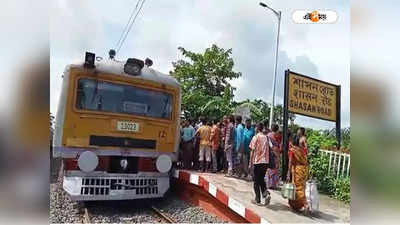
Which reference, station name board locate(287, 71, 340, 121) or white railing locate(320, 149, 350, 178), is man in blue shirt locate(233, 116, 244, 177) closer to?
station name board locate(287, 71, 340, 121)

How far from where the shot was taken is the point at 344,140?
429cm

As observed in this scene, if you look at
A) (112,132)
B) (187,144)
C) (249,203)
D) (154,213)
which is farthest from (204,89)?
(249,203)

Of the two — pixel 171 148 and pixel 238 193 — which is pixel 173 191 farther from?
pixel 238 193

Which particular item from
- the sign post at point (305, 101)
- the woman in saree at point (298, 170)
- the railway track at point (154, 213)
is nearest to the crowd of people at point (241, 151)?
the woman in saree at point (298, 170)

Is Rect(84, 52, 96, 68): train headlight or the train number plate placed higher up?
Rect(84, 52, 96, 68): train headlight

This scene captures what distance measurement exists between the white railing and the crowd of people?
0.62 m

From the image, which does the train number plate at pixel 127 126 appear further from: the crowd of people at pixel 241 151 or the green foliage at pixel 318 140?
the green foliage at pixel 318 140

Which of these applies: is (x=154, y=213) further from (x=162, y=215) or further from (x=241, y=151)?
(x=241, y=151)

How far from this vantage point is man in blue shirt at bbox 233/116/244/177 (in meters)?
5.02

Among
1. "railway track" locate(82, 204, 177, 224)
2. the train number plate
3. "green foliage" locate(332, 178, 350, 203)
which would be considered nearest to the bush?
"green foliage" locate(332, 178, 350, 203)
